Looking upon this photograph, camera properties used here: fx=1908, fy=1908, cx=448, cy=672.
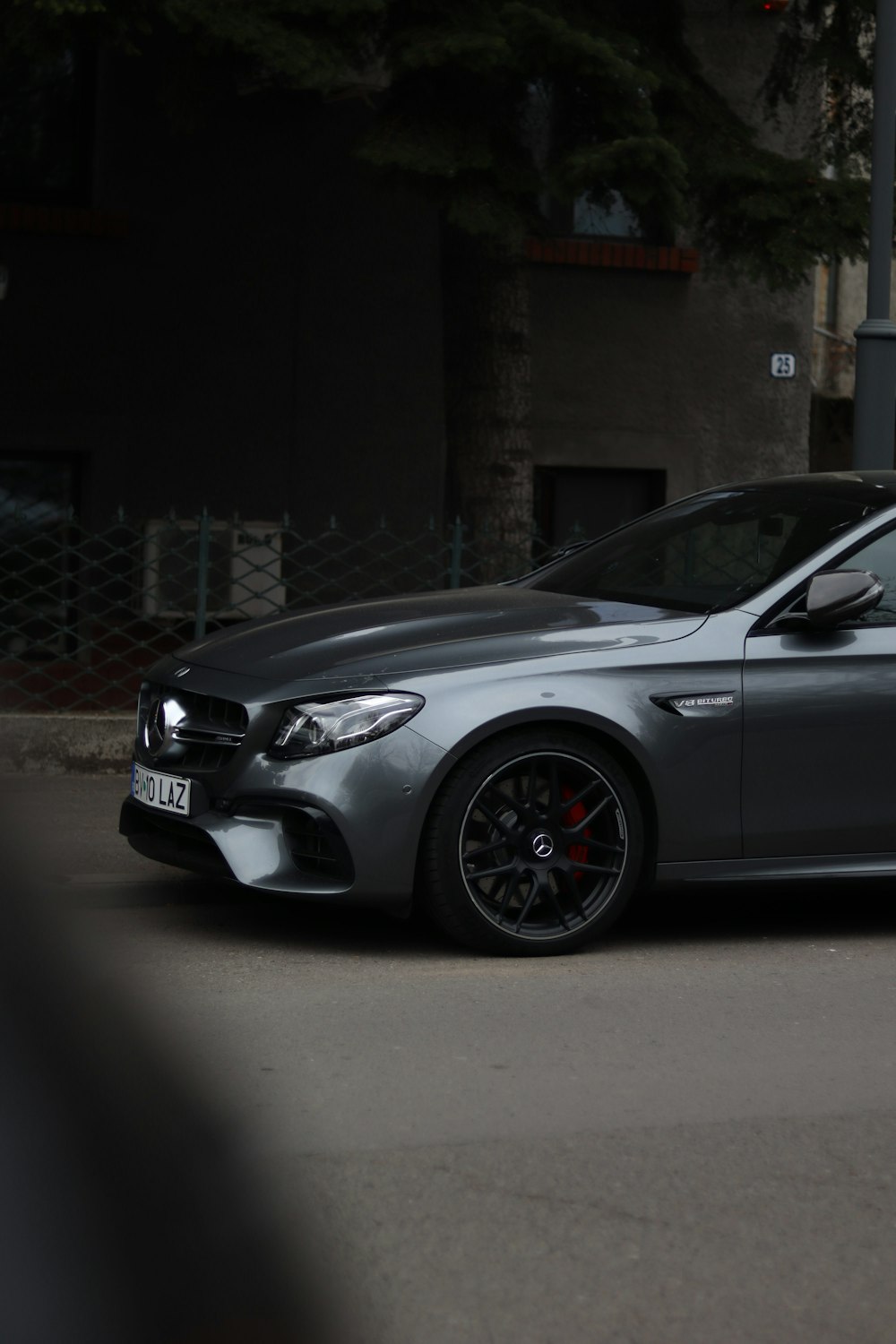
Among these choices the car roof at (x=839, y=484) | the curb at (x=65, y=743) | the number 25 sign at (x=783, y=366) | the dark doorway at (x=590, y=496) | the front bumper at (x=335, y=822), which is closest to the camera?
the front bumper at (x=335, y=822)

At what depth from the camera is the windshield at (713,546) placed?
6230mm

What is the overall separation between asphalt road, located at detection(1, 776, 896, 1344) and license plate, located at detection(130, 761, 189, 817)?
0.40 metres

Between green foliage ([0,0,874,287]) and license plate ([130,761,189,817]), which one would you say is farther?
green foliage ([0,0,874,287])

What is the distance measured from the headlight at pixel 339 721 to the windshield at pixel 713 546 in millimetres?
1149

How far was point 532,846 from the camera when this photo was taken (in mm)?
5641

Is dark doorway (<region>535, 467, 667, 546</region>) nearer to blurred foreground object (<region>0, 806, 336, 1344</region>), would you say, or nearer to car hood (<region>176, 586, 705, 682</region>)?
car hood (<region>176, 586, 705, 682</region>)

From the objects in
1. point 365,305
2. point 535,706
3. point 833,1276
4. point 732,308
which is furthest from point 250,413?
point 833,1276

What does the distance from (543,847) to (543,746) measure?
30cm

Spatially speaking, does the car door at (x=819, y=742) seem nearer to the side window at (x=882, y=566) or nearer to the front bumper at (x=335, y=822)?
the side window at (x=882, y=566)

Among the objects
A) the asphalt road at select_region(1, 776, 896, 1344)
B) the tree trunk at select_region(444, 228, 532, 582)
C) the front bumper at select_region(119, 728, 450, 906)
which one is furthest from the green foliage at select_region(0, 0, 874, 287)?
the front bumper at select_region(119, 728, 450, 906)

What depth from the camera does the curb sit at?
30.0 feet

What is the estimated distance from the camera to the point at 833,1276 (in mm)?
3291

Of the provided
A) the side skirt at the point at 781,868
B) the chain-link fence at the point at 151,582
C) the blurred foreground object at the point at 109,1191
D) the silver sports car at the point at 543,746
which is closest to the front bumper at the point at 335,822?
the silver sports car at the point at 543,746

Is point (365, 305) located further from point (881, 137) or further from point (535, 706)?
point (535, 706)
